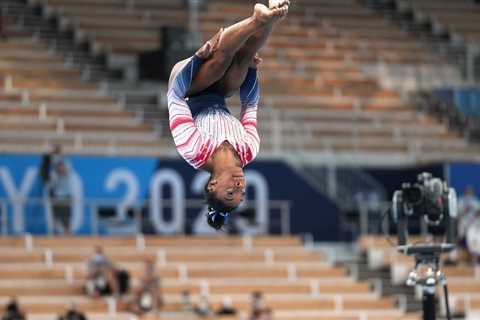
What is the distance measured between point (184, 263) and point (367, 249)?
310cm

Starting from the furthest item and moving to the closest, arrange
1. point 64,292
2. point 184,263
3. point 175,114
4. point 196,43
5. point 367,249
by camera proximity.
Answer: point 196,43 → point 367,249 → point 184,263 → point 64,292 → point 175,114

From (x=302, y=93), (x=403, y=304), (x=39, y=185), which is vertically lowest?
(x=403, y=304)

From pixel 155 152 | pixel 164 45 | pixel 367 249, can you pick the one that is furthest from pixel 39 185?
pixel 367 249

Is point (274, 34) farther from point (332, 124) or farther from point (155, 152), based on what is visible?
point (155, 152)

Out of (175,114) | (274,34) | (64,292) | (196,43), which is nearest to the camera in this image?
(175,114)

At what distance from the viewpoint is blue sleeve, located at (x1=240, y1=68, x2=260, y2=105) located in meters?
9.48

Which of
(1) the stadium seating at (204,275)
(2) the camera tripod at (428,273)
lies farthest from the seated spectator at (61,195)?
(2) the camera tripod at (428,273)

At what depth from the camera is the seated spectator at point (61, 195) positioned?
19.1 m

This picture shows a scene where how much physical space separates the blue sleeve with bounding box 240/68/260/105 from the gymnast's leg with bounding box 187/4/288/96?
27 centimetres

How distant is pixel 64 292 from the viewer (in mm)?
18125

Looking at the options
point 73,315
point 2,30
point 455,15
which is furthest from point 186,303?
point 455,15

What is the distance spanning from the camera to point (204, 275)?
19234 mm

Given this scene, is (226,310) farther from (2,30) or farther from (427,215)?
(2,30)

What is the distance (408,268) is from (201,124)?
11.9 m
